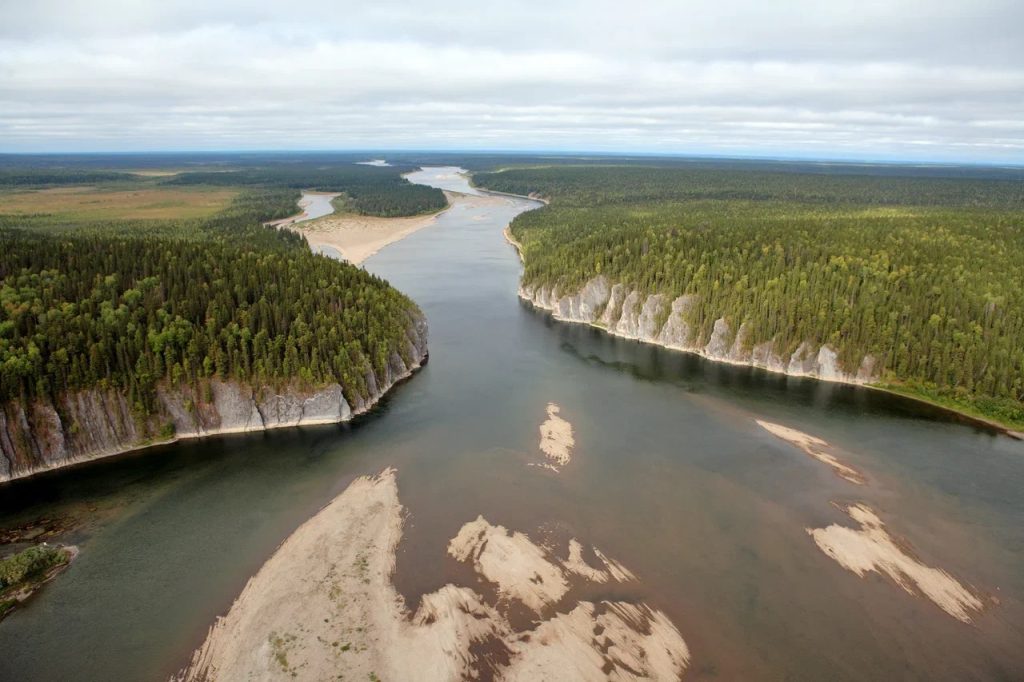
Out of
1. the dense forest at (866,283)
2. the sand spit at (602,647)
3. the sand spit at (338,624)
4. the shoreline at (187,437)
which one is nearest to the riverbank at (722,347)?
the dense forest at (866,283)

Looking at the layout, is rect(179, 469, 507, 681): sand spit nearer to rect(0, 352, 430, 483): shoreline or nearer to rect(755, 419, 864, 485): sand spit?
rect(0, 352, 430, 483): shoreline

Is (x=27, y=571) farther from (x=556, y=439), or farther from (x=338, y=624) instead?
(x=556, y=439)

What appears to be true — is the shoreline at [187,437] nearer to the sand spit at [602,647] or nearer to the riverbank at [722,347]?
the sand spit at [602,647]

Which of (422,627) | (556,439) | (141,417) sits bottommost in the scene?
(422,627)

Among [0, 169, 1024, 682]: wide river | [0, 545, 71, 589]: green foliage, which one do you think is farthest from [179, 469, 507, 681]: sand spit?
[0, 545, 71, 589]: green foliage

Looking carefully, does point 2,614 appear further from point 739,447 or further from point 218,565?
point 739,447

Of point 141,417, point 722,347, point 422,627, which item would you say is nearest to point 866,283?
point 722,347
